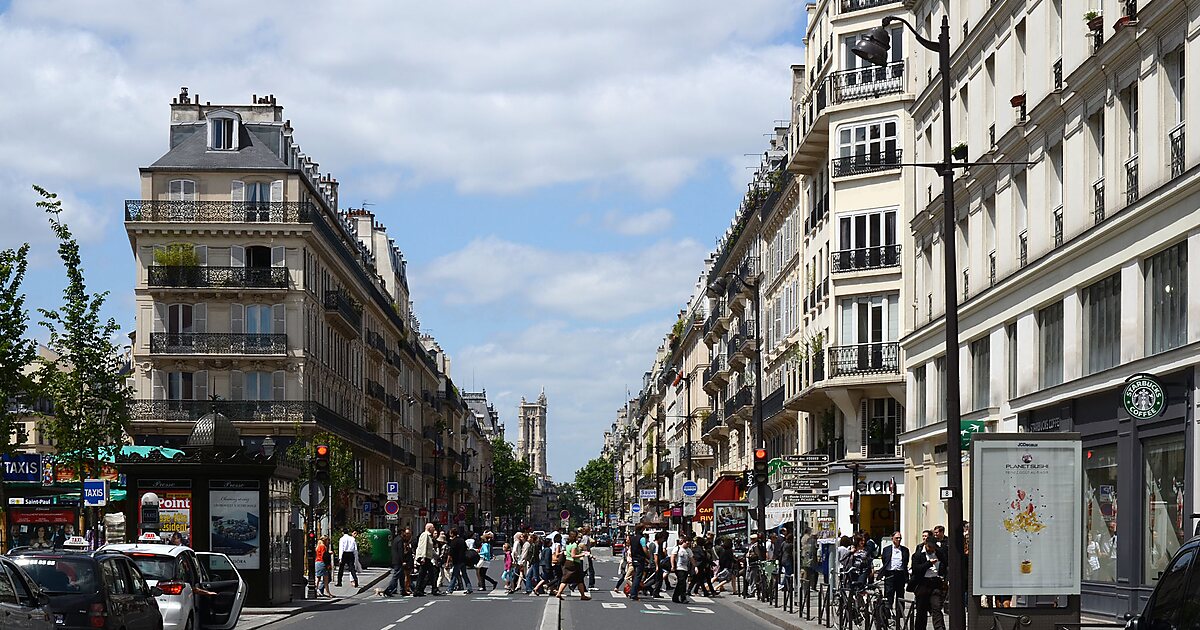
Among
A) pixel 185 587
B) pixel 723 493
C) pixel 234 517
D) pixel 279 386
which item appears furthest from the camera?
pixel 279 386

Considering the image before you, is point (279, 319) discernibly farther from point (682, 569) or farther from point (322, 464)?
point (322, 464)

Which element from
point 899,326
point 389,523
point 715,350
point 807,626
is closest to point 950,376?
point 807,626

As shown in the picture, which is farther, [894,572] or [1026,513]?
[894,572]

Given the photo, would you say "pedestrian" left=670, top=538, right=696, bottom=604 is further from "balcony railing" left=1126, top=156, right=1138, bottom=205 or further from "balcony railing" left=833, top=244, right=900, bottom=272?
"balcony railing" left=1126, top=156, right=1138, bottom=205

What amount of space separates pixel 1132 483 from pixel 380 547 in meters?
47.2

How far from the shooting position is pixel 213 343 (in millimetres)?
72438

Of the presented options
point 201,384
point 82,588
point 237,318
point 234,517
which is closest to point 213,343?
point 237,318

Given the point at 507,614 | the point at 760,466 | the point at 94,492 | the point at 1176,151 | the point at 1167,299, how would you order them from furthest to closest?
the point at 760,466, the point at 94,492, the point at 507,614, the point at 1167,299, the point at 1176,151

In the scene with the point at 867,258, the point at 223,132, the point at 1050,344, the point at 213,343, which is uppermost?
the point at 223,132

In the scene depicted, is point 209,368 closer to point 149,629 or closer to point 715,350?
point 715,350

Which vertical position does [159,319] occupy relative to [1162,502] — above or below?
above

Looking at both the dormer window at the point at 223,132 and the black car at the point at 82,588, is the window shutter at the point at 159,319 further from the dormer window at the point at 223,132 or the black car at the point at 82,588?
the black car at the point at 82,588

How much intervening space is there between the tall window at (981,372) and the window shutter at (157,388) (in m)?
44.7

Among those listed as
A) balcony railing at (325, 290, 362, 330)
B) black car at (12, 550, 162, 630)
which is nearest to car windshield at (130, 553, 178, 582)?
black car at (12, 550, 162, 630)
